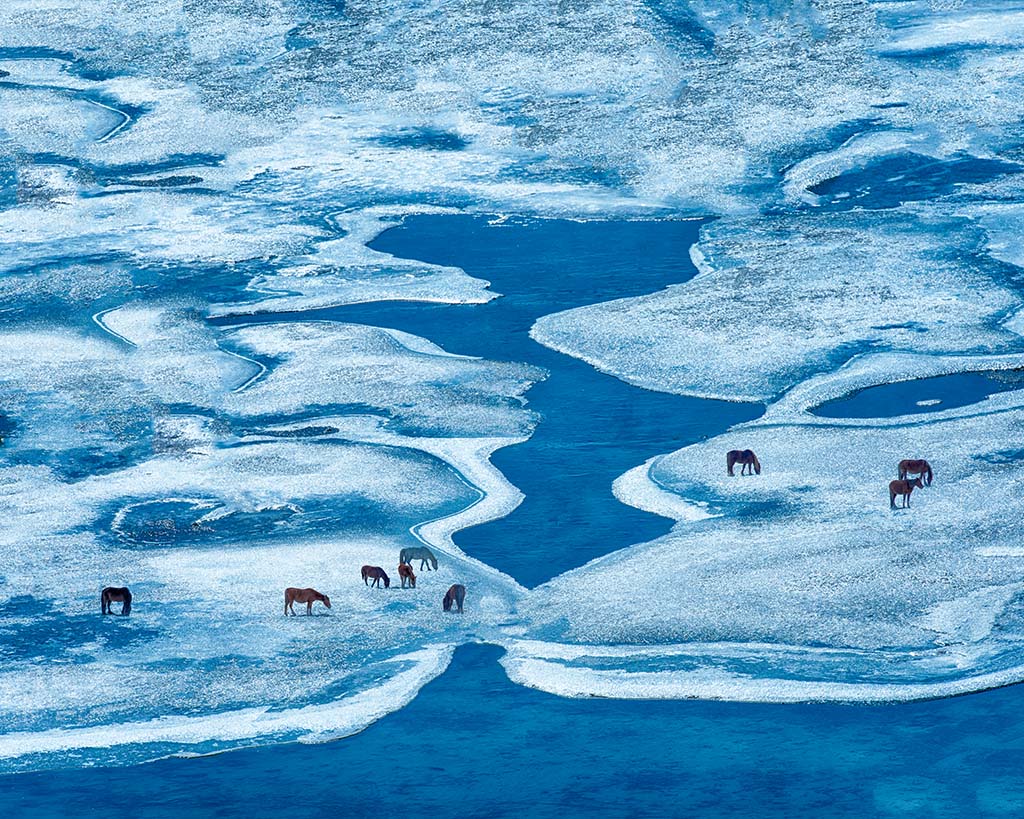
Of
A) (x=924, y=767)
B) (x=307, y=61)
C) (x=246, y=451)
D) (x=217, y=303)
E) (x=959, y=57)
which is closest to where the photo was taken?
(x=924, y=767)

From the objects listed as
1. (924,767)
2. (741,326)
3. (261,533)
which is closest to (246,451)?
(261,533)

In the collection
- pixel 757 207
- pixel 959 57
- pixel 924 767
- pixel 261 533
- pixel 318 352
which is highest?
pixel 959 57

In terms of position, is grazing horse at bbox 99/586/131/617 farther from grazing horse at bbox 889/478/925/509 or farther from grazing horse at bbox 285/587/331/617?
grazing horse at bbox 889/478/925/509

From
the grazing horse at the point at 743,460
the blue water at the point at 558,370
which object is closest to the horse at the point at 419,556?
the blue water at the point at 558,370

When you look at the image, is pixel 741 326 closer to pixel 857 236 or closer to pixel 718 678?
pixel 857 236

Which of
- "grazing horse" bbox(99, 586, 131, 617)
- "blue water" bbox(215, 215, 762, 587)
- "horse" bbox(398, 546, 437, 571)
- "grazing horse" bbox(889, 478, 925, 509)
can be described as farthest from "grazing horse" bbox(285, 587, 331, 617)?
"grazing horse" bbox(889, 478, 925, 509)

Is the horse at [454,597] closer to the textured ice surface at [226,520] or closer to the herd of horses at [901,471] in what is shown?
the textured ice surface at [226,520]
